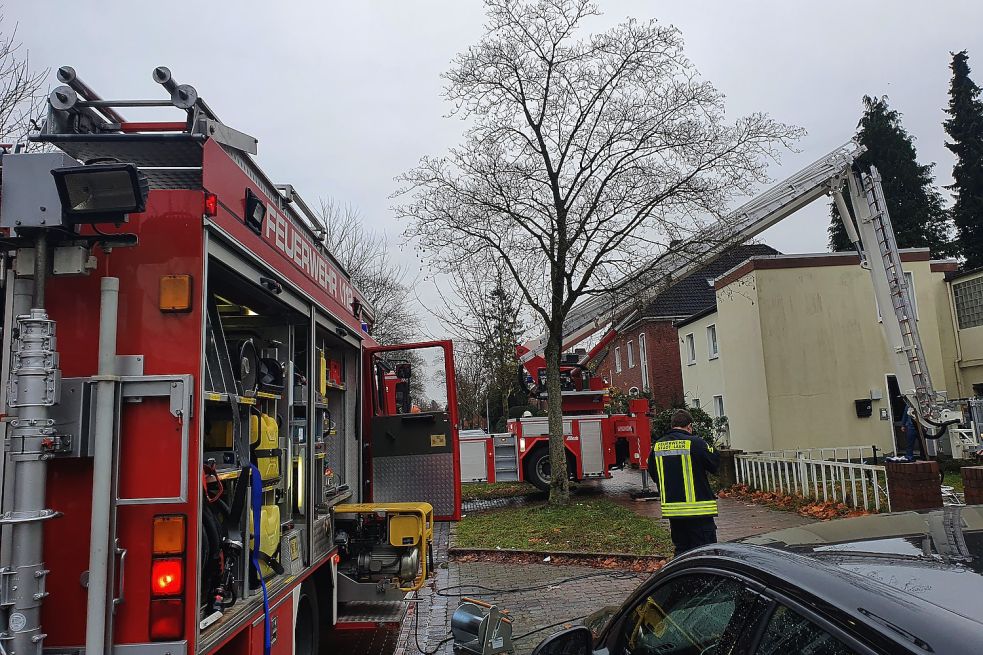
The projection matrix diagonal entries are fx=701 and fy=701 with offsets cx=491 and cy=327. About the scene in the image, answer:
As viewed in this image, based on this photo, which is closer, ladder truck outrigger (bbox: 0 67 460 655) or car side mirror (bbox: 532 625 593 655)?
car side mirror (bbox: 532 625 593 655)

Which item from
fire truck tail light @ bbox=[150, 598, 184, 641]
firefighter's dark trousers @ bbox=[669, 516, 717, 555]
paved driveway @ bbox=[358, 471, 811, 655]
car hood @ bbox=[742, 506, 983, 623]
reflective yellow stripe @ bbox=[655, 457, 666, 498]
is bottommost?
paved driveway @ bbox=[358, 471, 811, 655]

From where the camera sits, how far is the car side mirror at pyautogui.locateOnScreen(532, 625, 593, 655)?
7.85 ft

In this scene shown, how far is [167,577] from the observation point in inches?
104

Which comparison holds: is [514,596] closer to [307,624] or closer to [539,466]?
[307,624]

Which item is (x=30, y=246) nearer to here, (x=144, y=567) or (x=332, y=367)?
(x=144, y=567)

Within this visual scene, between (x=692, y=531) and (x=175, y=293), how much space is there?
5096mm

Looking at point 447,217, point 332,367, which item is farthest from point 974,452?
point 332,367

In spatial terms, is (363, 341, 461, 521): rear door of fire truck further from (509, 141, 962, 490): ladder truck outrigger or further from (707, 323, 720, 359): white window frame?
(707, 323, 720, 359): white window frame

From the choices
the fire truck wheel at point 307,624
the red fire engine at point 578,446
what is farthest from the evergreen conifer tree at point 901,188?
the fire truck wheel at point 307,624

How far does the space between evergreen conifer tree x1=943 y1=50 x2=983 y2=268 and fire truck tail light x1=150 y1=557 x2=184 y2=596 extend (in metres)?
35.2

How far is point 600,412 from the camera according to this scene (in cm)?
1570

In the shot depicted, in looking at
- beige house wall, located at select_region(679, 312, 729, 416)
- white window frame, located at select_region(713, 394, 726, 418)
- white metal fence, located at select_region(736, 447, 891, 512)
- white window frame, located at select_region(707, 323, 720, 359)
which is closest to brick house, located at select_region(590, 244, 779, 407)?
beige house wall, located at select_region(679, 312, 729, 416)

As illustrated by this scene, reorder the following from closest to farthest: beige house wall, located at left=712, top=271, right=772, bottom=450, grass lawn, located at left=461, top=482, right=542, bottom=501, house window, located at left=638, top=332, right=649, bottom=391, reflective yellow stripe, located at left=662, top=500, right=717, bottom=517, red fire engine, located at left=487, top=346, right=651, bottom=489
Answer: reflective yellow stripe, located at left=662, top=500, right=717, bottom=517
red fire engine, located at left=487, top=346, right=651, bottom=489
grass lawn, located at left=461, top=482, right=542, bottom=501
beige house wall, located at left=712, top=271, right=772, bottom=450
house window, located at left=638, top=332, right=649, bottom=391

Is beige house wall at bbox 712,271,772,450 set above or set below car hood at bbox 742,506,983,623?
above
